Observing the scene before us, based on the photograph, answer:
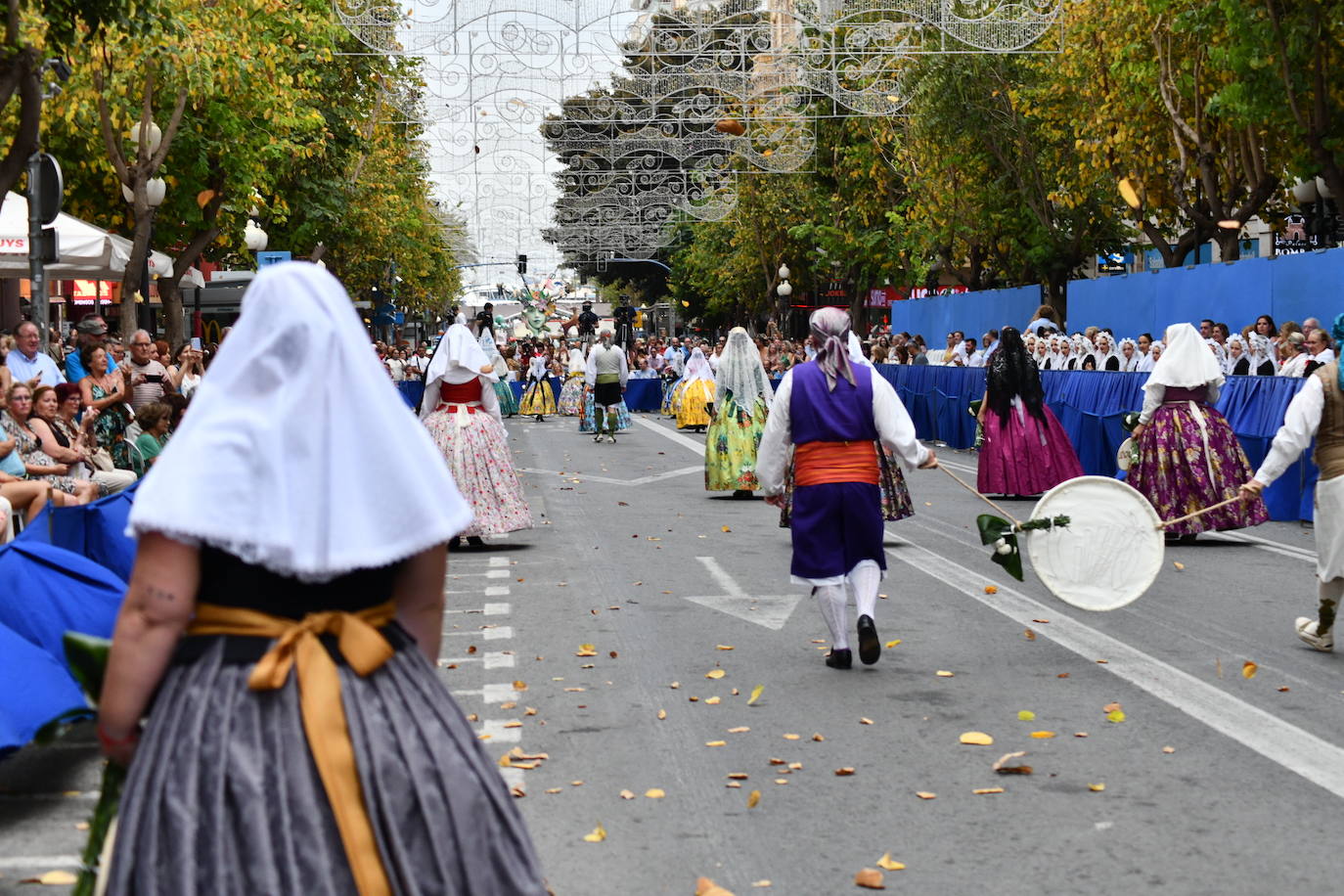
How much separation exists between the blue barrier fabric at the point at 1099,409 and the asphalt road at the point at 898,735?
3.45 m

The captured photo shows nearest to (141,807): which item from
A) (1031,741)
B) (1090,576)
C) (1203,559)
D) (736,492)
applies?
(1031,741)

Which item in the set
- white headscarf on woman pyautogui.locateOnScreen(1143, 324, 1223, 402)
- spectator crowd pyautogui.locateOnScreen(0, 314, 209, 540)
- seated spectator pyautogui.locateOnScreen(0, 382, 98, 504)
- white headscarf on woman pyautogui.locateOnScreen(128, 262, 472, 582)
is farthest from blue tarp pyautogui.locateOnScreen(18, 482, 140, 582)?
white headscarf on woman pyautogui.locateOnScreen(1143, 324, 1223, 402)

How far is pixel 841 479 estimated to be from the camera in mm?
8531

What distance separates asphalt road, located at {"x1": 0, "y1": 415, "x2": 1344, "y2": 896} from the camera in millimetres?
5371

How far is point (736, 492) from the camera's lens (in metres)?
18.4

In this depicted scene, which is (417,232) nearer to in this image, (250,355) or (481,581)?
(481,581)

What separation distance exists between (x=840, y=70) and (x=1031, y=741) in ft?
71.2

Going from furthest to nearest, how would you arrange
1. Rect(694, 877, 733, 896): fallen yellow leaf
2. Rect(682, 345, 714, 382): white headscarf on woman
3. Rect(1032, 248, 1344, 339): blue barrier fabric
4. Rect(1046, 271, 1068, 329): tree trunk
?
Rect(1046, 271, 1068, 329): tree trunk < Rect(682, 345, 714, 382): white headscarf on woman < Rect(1032, 248, 1344, 339): blue barrier fabric < Rect(694, 877, 733, 896): fallen yellow leaf

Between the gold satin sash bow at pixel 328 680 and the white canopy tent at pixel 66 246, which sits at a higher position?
the white canopy tent at pixel 66 246

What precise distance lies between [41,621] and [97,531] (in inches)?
77.6

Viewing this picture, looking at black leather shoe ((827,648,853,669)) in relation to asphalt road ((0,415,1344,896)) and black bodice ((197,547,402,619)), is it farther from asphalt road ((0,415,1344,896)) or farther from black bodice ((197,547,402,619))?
black bodice ((197,547,402,619))

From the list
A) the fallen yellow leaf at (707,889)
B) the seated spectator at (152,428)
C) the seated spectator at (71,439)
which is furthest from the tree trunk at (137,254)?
the fallen yellow leaf at (707,889)

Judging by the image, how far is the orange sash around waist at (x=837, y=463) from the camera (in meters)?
8.55

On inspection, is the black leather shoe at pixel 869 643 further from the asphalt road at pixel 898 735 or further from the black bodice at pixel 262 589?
the black bodice at pixel 262 589
